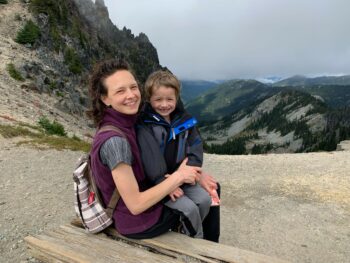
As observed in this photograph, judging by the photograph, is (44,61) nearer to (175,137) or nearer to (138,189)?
(175,137)

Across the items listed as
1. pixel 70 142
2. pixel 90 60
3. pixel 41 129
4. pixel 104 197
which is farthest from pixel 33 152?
pixel 90 60

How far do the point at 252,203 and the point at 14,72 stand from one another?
29533 millimetres

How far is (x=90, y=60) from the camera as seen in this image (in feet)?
219

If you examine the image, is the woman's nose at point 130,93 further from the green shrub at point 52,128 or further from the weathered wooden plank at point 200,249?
the green shrub at point 52,128

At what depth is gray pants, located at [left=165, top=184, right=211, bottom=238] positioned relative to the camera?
521 centimetres

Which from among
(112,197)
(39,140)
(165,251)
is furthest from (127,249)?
(39,140)

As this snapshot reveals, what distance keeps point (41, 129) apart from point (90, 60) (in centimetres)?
4815

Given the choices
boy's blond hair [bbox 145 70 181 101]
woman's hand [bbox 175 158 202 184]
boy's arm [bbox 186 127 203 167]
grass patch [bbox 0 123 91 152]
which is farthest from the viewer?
grass patch [bbox 0 123 91 152]

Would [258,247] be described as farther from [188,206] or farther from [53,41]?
[53,41]

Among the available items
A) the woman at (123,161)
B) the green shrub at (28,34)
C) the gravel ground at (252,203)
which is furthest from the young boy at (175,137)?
the green shrub at (28,34)

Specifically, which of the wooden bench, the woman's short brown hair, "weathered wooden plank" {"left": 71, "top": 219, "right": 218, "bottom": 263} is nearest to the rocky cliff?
the wooden bench

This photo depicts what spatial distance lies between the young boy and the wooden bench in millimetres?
403

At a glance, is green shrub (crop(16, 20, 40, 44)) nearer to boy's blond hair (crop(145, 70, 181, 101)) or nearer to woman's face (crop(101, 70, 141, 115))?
boy's blond hair (crop(145, 70, 181, 101))

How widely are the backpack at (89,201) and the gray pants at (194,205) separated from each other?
3.04ft
